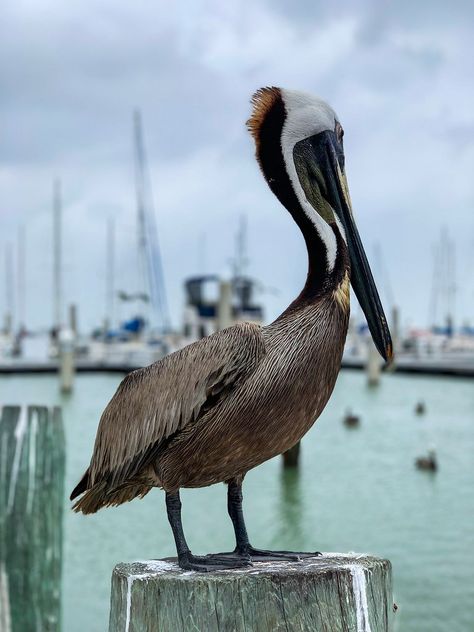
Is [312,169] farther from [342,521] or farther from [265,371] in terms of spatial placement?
[342,521]

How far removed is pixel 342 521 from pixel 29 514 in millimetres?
10347

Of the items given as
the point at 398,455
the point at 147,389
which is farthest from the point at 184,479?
the point at 398,455

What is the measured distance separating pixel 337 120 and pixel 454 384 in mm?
43898

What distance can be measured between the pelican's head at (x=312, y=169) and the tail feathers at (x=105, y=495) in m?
0.95

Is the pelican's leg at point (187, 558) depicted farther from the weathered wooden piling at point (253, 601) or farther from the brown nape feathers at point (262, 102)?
the brown nape feathers at point (262, 102)

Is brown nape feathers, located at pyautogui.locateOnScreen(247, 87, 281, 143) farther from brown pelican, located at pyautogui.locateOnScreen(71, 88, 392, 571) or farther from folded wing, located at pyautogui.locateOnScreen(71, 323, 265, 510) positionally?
folded wing, located at pyautogui.locateOnScreen(71, 323, 265, 510)

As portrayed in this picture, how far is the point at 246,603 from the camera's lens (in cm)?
282

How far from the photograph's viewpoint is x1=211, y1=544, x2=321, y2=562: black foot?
314 centimetres

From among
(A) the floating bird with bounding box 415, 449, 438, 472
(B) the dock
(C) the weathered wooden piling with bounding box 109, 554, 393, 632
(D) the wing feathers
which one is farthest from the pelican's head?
(B) the dock

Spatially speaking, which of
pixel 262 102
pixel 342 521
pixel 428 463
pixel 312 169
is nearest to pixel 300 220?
pixel 312 169

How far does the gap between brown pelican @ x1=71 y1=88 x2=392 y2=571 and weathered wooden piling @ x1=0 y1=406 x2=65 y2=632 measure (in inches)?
92.1

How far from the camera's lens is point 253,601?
2820 millimetres

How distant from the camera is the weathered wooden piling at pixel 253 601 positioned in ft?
9.23

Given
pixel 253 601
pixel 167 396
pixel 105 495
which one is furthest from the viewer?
pixel 105 495
